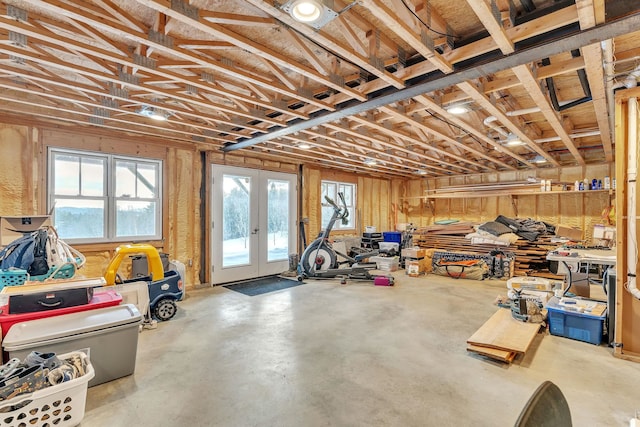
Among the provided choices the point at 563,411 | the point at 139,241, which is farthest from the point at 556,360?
the point at 139,241

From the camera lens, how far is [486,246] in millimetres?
6520

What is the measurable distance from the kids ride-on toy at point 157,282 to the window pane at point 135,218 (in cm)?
99

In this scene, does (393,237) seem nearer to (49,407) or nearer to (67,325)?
(67,325)

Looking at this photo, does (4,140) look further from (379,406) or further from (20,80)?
(379,406)

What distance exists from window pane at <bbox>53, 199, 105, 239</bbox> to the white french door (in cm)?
168

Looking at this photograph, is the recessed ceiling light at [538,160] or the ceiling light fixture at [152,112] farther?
the recessed ceiling light at [538,160]

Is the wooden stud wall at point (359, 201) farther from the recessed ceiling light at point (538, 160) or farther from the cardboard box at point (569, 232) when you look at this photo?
the cardboard box at point (569, 232)

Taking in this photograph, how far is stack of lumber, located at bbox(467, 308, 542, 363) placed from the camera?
9.00 ft

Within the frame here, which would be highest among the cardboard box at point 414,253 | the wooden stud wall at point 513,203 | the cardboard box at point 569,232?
the wooden stud wall at point 513,203

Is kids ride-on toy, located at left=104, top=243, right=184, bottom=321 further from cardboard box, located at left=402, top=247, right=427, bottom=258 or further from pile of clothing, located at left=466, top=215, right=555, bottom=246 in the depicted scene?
pile of clothing, located at left=466, top=215, right=555, bottom=246

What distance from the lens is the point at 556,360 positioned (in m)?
2.78

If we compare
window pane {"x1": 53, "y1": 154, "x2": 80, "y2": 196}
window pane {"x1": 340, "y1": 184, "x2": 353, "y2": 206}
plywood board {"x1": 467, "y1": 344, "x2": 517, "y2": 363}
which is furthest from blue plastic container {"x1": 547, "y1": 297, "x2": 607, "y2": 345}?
window pane {"x1": 53, "y1": 154, "x2": 80, "y2": 196}

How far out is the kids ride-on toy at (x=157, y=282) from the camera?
11.4 feet

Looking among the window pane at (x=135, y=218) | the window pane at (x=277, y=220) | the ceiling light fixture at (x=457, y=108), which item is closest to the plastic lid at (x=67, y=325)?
the window pane at (x=135, y=218)
